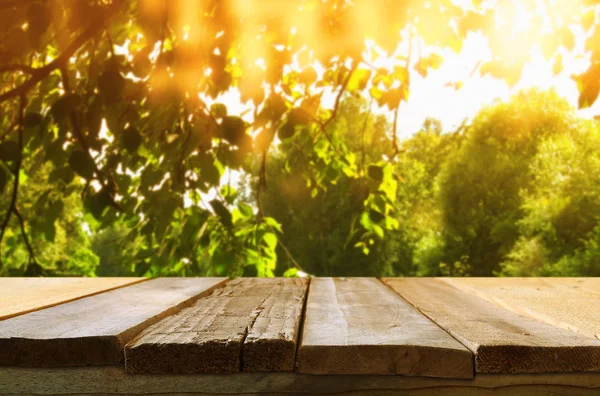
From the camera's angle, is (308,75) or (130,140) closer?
(130,140)

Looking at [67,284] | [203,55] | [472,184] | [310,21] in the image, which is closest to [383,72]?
[310,21]

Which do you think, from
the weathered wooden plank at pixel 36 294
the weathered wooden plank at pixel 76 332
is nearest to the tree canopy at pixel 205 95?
the weathered wooden plank at pixel 36 294

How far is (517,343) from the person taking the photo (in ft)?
2.63

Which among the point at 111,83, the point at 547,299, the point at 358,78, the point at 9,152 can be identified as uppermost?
the point at 358,78

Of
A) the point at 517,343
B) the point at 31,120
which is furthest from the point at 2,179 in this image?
the point at 517,343

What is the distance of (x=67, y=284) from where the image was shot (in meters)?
1.87

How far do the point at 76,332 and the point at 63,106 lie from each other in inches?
70.0

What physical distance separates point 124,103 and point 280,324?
7.96 ft

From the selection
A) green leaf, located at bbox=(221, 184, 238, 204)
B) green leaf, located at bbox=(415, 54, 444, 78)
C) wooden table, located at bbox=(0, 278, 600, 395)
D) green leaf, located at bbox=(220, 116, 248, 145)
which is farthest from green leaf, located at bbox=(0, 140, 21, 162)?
green leaf, located at bbox=(415, 54, 444, 78)

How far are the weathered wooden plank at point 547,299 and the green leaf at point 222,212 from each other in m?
1.21

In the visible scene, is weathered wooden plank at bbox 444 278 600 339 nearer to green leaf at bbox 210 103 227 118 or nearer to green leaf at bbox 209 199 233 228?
green leaf at bbox 209 199 233 228

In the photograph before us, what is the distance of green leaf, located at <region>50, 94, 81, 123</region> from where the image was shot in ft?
7.92

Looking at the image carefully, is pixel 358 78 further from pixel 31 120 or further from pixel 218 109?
pixel 31 120

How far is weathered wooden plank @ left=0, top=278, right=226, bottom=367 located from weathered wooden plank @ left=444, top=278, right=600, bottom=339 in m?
0.69
